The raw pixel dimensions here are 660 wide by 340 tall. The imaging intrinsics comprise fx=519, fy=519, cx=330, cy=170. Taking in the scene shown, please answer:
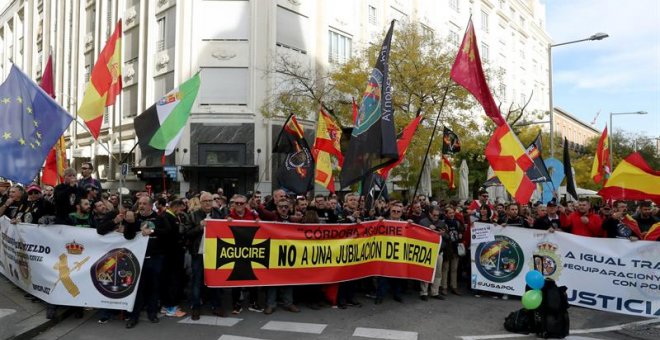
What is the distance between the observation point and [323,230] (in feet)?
25.8

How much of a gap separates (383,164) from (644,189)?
5.01 metres

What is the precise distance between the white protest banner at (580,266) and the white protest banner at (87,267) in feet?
18.3

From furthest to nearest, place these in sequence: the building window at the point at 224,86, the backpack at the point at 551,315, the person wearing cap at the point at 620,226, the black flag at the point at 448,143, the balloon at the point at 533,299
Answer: the building window at the point at 224,86, the black flag at the point at 448,143, the person wearing cap at the point at 620,226, the balloon at the point at 533,299, the backpack at the point at 551,315

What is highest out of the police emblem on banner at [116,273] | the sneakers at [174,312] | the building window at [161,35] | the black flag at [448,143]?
the building window at [161,35]

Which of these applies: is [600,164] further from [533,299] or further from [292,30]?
[292,30]

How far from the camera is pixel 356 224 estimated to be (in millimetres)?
8102

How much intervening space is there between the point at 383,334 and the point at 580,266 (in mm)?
3590

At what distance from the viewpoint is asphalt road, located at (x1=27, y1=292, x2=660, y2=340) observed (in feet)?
21.1

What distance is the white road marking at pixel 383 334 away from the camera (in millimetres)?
6418

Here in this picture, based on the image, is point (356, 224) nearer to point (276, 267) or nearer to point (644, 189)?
point (276, 267)

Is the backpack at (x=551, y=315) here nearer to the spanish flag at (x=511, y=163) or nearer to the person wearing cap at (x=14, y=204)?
the spanish flag at (x=511, y=163)

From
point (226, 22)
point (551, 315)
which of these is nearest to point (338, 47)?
Answer: point (226, 22)

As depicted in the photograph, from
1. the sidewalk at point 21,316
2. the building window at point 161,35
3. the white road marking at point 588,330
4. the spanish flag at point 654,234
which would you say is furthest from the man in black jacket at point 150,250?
the building window at point 161,35

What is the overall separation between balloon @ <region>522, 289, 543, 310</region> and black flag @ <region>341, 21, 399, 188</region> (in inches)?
100
